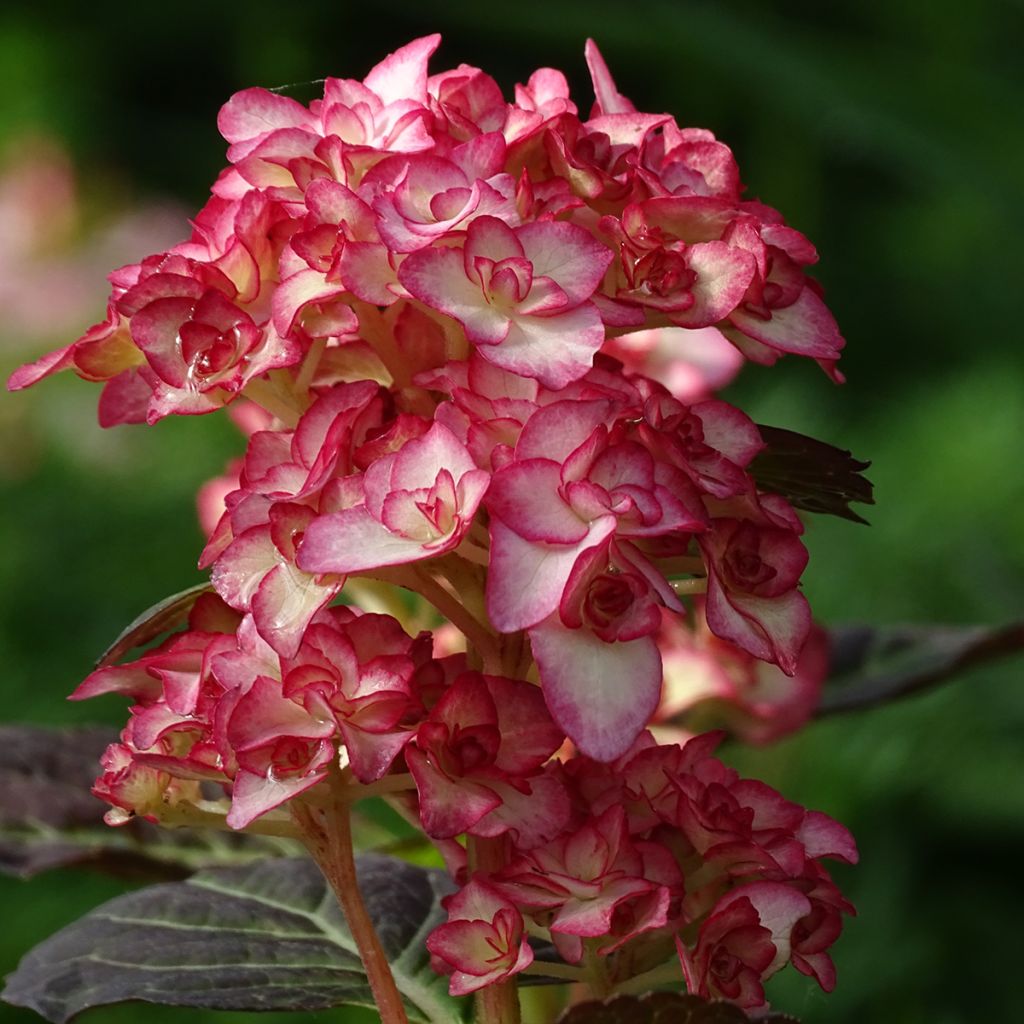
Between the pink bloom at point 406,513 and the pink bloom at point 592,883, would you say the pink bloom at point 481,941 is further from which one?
the pink bloom at point 406,513

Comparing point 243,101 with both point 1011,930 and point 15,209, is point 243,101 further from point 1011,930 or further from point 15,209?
point 15,209

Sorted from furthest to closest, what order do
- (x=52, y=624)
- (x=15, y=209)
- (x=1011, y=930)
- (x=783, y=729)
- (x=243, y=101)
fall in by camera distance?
(x=15, y=209), (x=52, y=624), (x=1011, y=930), (x=783, y=729), (x=243, y=101)

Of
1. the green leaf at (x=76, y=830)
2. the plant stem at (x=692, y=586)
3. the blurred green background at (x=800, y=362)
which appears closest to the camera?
the plant stem at (x=692, y=586)

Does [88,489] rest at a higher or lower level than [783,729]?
lower

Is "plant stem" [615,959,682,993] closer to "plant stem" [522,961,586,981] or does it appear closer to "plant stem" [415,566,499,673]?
"plant stem" [522,961,586,981]

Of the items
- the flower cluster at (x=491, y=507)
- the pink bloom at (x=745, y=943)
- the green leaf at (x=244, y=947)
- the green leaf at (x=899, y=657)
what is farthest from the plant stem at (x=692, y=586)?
the green leaf at (x=899, y=657)

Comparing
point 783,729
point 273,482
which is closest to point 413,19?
point 783,729

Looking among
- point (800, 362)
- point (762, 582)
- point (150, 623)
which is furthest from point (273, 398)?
point (800, 362)

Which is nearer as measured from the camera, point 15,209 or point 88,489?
point 88,489
